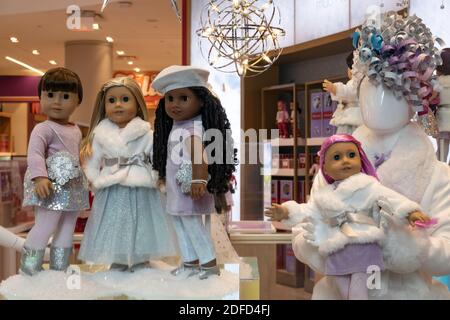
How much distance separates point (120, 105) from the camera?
158 centimetres

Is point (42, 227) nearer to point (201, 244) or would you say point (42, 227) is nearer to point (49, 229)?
point (49, 229)

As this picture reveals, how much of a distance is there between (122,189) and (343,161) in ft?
2.00

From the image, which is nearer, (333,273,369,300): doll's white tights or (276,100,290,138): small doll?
(333,273,369,300): doll's white tights

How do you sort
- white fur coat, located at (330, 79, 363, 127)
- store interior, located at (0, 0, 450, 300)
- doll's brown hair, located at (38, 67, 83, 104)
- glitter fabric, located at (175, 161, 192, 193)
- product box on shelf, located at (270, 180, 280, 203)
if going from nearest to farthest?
glitter fabric, located at (175, 161, 192, 193) → doll's brown hair, located at (38, 67, 83, 104) → white fur coat, located at (330, 79, 363, 127) → store interior, located at (0, 0, 450, 300) → product box on shelf, located at (270, 180, 280, 203)

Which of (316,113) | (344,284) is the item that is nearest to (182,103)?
(344,284)

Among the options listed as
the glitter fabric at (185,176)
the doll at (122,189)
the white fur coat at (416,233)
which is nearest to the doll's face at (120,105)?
the doll at (122,189)

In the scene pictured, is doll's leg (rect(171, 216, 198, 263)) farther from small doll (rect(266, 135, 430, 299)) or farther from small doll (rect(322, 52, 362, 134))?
small doll (rect(322, 52, 362, 134))

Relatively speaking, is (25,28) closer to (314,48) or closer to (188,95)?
(314,48)

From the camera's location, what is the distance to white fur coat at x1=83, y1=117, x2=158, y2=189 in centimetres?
156

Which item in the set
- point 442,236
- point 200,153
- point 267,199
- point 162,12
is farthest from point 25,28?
point 442,236

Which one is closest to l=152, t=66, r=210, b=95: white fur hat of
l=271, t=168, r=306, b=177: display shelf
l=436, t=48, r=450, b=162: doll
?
l=436, t=48, r=450, b=162: doll

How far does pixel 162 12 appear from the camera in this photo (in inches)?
172

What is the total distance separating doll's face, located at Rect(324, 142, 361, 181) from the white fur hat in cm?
40

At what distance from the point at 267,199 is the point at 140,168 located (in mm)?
1319
